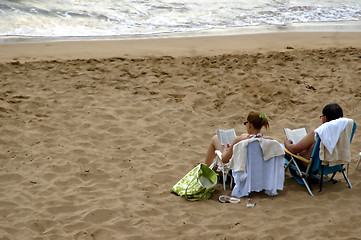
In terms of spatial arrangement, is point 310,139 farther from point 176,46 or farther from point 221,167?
point 176,46

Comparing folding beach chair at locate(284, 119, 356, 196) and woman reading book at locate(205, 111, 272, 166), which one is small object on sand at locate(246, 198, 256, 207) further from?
folding beach chair at locate(284, 119, 356, 196)

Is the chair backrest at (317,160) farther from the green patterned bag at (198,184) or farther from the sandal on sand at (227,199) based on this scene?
the green patterned bag at (198,184)

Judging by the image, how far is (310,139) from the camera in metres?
5.75

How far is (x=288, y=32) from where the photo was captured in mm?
13305

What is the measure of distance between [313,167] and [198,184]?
4.51 ft

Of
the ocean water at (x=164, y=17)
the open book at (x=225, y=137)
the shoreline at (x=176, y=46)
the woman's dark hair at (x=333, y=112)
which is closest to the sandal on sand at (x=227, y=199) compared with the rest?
the open book at (x=225, y=137)

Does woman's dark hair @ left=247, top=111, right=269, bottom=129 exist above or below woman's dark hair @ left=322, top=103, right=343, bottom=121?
below

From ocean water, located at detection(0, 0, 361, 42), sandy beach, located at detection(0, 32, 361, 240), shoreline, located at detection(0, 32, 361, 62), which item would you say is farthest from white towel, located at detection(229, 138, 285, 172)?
ocean water, located at detection(0, 0, 361, 42)

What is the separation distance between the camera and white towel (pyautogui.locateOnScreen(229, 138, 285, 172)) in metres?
5.60

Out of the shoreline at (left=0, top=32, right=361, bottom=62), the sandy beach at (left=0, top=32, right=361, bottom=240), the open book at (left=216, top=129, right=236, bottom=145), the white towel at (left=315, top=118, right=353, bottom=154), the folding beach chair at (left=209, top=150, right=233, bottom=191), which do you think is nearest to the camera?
the sandy beach at (left=0, top=32, right=361, bottom=240)

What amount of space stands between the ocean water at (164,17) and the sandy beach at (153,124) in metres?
1.74

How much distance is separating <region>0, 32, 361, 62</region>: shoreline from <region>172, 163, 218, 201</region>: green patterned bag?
5358 mm

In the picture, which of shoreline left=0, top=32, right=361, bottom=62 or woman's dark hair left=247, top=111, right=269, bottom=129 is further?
shoreline left=0, top=32, right=361, bottom=62

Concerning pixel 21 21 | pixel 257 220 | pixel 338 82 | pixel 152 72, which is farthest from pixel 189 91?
pixel 21 21
